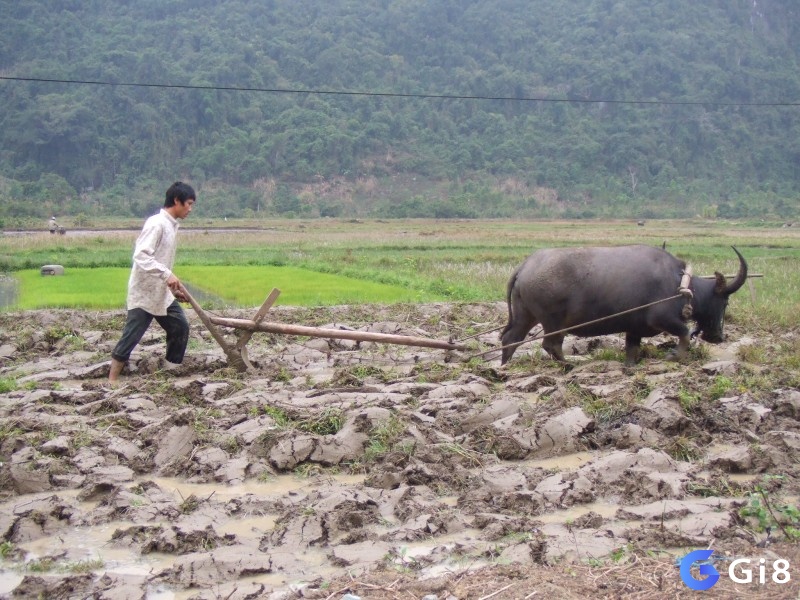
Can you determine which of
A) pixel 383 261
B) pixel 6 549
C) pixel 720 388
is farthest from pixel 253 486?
pixel 383 261

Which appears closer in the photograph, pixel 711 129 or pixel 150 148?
pixel 150 148

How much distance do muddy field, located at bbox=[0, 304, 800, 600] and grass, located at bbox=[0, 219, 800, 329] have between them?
498 cm

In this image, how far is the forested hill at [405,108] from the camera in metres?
54.0

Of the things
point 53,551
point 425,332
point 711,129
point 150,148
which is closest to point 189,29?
point 150,148

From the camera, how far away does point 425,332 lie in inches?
385

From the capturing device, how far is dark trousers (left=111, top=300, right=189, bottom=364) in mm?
7117

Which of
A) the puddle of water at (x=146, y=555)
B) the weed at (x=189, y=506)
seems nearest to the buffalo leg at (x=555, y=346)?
the puddle of water at (x=146, y=555)

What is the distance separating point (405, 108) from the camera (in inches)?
2474

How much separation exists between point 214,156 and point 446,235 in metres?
28.3

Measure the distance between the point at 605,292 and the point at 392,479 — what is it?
3823mm

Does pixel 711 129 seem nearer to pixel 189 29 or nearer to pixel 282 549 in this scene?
pixel 189 29

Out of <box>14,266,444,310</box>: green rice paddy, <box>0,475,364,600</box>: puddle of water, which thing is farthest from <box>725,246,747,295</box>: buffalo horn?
<box>14,266,444,310</box>: green rice paddy

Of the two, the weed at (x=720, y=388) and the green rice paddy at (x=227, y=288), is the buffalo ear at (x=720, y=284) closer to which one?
the weed at (x=720, y=388)

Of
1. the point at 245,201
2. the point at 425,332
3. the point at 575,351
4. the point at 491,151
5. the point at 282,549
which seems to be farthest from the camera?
the point at 491,151
